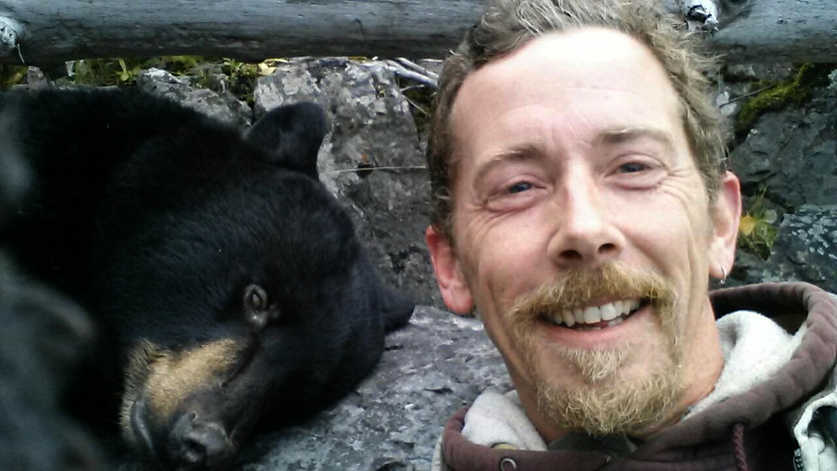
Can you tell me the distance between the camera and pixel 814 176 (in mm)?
6043

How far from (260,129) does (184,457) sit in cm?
173

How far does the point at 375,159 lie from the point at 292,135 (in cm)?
165

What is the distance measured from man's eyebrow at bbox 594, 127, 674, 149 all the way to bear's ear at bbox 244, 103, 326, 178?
7.69 ft

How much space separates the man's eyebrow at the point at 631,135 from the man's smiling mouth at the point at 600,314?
1.29 ft

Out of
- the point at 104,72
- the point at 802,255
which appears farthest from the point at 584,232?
the point at 104,72

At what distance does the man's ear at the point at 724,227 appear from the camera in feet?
8.18

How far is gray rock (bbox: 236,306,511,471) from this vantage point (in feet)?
11.9

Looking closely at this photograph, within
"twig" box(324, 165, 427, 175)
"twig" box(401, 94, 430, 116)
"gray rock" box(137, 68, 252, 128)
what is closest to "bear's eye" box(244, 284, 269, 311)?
"gray rock" box(137, 68, 252, 128)

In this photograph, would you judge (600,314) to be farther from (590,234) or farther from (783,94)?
(783,94)

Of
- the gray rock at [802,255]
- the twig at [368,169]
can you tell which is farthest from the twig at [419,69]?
the gray rock at [802,255]

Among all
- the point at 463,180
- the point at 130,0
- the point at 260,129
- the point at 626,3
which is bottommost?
the point at 260,129

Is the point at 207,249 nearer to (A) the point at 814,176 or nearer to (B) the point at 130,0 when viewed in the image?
(B) the point at 130,0

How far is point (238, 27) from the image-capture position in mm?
3617

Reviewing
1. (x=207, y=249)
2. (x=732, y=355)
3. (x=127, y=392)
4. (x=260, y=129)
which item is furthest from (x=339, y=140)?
(x=732, y=355)
